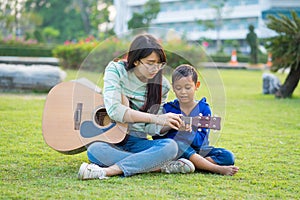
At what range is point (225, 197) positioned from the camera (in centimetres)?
296

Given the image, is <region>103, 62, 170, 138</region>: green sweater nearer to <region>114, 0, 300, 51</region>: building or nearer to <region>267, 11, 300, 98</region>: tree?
<region>267, 11, 300, 98</region>: tree

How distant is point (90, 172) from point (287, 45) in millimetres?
6478

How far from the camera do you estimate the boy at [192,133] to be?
3.53 metres

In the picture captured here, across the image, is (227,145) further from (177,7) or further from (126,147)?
(177,7)

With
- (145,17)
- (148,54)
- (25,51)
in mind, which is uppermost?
(148,54)

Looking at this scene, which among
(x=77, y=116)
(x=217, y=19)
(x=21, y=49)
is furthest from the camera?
(x=217, y=19)

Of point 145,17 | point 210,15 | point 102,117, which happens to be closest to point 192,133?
point 102,117

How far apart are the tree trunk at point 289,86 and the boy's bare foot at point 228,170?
20.1ft

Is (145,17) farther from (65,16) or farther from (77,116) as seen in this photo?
(77,116)

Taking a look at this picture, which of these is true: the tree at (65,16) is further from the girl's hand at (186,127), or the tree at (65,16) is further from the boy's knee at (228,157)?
the girl's hand at (186,127)

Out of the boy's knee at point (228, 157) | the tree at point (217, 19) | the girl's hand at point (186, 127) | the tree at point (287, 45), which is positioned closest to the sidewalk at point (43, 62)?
the girl's hand at point (186, 127)

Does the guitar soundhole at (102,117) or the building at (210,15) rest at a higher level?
the guitar soundhole at (102,117)

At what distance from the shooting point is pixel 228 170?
11.6 feet

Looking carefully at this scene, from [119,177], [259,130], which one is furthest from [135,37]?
[259,130]
